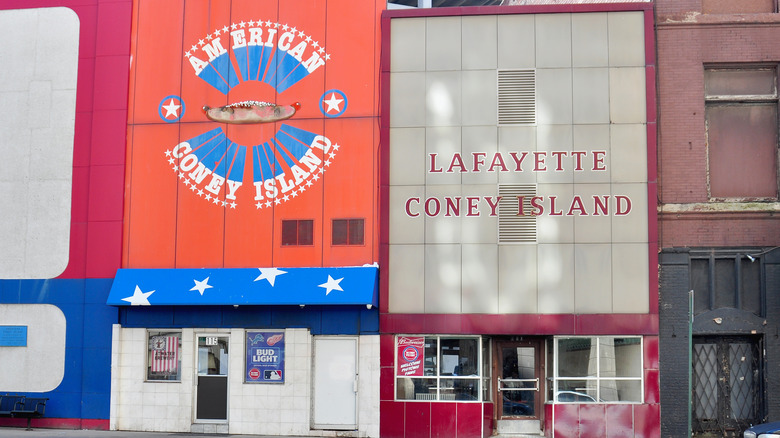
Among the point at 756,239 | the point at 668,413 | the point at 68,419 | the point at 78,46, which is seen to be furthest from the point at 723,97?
the point at 68,419

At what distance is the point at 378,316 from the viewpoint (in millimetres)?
20859

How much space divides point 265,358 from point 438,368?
14.3 feet

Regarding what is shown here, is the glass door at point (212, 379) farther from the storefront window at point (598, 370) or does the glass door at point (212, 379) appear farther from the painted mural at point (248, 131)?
the storefront window at point (598, 370)

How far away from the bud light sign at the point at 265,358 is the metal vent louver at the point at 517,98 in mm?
7907

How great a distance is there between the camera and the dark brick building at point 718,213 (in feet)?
65.9

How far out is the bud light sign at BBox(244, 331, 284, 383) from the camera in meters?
21.2

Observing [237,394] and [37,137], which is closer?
[237,394]

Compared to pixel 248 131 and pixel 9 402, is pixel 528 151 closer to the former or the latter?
pixel 248 131

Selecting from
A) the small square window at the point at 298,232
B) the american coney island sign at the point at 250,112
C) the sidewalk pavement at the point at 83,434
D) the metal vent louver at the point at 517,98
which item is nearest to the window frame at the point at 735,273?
the metal vent louver at the point at 517,98

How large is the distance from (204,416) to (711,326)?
12.7 meters

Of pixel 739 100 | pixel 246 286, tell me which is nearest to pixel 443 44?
pixel 739 100

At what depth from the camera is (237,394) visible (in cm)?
2116

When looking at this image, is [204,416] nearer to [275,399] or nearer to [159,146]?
[275,399]

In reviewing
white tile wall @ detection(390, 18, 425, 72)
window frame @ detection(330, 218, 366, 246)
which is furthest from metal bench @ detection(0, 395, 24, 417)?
white tile wall @ detection(390, 18, 425, 72)
